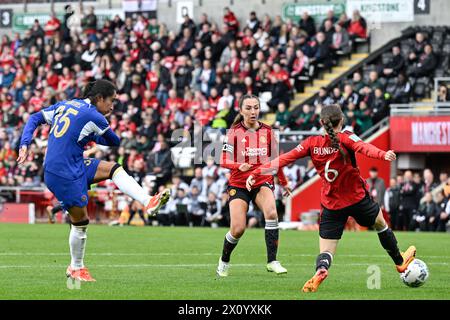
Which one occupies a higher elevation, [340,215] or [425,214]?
[340,215]

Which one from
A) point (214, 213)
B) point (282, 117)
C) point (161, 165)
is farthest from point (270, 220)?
point (161, 165)

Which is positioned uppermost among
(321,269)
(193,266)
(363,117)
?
(321,269)

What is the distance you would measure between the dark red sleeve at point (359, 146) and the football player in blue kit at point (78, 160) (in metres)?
1.97

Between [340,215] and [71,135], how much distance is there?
9.93ft

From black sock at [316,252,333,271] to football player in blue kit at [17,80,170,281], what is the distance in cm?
175

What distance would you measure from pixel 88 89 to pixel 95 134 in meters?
0.56

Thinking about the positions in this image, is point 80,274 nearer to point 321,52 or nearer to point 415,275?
point 415,275

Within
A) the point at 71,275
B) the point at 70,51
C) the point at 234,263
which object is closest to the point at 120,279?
the point at 71,275

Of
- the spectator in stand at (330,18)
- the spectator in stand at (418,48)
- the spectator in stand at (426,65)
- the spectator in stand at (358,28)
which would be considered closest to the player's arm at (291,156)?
the spectator in stand at (426,65)

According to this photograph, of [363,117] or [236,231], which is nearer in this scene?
[236,231]

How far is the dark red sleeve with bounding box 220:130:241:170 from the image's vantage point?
14.5 metres

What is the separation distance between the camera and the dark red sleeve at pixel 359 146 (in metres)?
11.4

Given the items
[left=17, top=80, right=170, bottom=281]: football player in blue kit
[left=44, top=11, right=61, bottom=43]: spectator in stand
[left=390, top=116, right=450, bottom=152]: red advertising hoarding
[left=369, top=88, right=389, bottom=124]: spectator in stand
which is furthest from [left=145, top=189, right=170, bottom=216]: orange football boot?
[left=44, top=11, right=61, bottom=43]: spectator in stand

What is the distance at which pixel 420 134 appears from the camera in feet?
99.4
